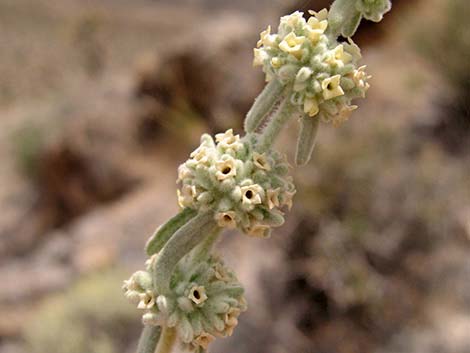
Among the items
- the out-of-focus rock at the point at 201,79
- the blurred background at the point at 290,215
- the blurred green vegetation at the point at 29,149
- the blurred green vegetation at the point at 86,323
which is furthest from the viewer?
the blurred green vegetation at the point at 29,149

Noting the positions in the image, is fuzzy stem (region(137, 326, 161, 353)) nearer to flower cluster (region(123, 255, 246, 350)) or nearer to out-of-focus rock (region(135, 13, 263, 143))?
flower cluster (region(123, 255, 246, 350))

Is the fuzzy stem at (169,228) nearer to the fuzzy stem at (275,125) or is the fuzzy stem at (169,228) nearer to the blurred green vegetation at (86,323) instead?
the fuzzy stem at (275,125)

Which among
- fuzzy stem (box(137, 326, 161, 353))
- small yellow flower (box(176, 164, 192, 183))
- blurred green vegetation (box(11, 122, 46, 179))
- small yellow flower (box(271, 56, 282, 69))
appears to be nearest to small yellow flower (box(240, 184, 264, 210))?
small yellow flower (box(176, 164, 192, 183))

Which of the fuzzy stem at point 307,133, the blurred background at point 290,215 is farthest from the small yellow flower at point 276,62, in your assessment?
the blurred background at point 290,215

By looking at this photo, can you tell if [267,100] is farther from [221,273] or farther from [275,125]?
[221,273]

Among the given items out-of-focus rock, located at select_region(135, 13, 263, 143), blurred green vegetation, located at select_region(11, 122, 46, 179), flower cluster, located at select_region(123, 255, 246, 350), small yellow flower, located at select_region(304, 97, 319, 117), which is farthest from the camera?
blurred green vegetation, located at select_region(11, 122, 46, 179)

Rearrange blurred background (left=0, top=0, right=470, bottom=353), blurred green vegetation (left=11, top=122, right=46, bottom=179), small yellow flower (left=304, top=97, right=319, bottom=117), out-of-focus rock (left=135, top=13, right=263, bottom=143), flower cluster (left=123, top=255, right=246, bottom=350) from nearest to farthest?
small yellow flower (left=304, top=97, right=319, bottom=117)
flower cluster (left=123, top=255, right=246, bottom=350)
blurred background (left=0, top=0, right=470, bottom=353)
out-of-focus rock (left=135, top=13, right=263, bottom=143)
blurred green vegetation (left=11, top=122, right=46, bottom=179)
